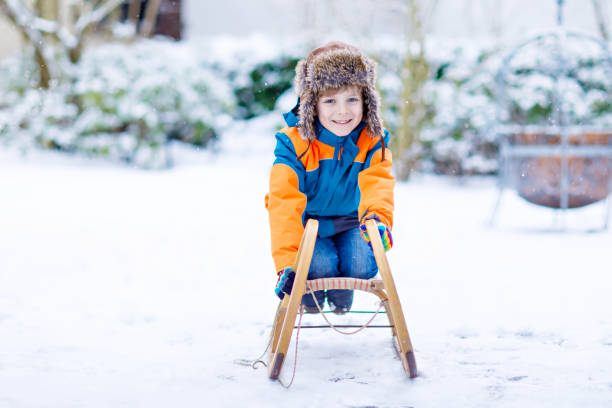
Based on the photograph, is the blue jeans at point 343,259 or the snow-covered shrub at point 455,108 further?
the snow-covered shrub at point 455,108

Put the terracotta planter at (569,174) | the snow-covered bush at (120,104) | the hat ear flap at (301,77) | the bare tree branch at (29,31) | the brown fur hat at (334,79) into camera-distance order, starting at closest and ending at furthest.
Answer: the brown fur hat at (334,79)
the hat ear flap at (301,77)
the terracotta planter at (569,174)
the snow-covered bush at (120,104)
the bare tree branch at (29,31)

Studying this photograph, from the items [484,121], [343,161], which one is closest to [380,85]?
[484,121]

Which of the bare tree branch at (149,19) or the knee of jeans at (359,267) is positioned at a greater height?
the bare tree branch at (149,19)

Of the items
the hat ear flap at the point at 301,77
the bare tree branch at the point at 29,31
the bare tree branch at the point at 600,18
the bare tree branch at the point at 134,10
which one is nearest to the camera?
the hat ear flap at the point at 301,77

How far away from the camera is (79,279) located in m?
3.10

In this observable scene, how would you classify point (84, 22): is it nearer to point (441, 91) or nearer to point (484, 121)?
point (441, 91)

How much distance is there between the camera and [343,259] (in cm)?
200

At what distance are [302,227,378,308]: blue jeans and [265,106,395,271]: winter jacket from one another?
107 millimetres

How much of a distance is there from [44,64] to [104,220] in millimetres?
3797

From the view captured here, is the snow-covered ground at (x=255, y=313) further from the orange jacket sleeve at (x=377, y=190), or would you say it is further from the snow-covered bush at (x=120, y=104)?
the snow-covered bush at (x=120, y=104)

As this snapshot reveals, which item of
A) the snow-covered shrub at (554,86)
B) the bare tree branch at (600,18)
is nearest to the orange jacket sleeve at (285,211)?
the snow-covered shrub at (554,86)

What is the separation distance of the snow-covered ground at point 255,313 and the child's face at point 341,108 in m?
0.75

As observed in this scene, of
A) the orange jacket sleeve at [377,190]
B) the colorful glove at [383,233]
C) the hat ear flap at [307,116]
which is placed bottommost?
the colorful glove at [383,233]

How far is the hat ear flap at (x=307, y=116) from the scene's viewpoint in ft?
6.09
